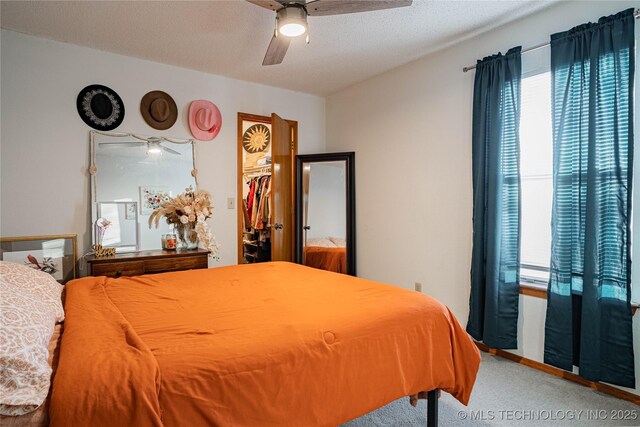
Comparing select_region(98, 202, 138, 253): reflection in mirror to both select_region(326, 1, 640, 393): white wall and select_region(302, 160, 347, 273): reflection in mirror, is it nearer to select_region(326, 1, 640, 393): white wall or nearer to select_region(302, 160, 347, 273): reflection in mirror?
select_region(302, 160, 347, 273): reflection in mirror

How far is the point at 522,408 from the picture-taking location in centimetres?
205

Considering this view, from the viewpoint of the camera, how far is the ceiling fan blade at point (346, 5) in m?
1.90

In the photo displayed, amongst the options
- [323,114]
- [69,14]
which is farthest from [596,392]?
[69,14]

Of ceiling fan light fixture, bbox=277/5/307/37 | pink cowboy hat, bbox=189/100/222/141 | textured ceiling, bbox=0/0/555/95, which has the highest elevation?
textured ceiling, bbox=0/0/555/95

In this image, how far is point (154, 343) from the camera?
116cm

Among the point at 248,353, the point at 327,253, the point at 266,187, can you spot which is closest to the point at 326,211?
the point at 327,253

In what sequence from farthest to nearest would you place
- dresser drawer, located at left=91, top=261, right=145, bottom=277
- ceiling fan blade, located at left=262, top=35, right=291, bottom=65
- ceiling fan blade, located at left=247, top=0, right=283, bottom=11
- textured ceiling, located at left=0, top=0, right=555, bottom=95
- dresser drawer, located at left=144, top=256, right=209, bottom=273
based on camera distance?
dresser drawer, located at left=144, top=256, right=209, bottom=273
dresser drawer, located at left=91, top=261, right=145, bottom=277
textured ceiling, located at left=0, top=0, right=555, bottom=95
ceiling fan blade, located at left=262, top=35, right=291, bottom=65
ceiling fan blade, located at left=247, top=0, right=283, bottom=11

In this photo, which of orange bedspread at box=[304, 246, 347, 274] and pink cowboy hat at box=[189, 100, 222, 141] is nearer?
pink cowboy hat at box=[189, 100, 222, 141]

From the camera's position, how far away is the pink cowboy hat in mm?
3602

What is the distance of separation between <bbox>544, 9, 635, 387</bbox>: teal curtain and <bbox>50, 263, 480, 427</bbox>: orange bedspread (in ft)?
3.53

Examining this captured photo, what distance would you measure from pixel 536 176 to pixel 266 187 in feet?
10.0

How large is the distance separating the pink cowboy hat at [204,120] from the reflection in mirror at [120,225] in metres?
0.95

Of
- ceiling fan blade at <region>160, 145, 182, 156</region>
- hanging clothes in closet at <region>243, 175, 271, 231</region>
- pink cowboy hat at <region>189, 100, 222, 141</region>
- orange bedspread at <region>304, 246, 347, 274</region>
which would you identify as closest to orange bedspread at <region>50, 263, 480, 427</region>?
ceiling fan blade at <region>160, 145, 182, 156</region>

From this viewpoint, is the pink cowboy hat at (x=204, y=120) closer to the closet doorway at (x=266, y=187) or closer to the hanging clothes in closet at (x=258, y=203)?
the closet doorway at (x=266, y=187)
